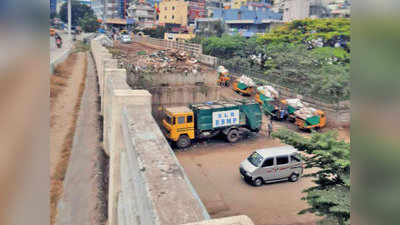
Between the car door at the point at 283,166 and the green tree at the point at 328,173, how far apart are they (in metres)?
5.63

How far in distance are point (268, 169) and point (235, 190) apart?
1137 millimetres

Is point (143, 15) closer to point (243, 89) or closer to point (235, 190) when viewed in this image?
point (235, 190)

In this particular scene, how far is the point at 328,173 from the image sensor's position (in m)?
3.66

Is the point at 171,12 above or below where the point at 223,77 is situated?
above

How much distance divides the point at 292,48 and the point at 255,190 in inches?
452

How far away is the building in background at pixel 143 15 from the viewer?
8.20m

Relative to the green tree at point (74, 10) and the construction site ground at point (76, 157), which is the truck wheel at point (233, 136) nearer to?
the construction site ground at point (76, 157)

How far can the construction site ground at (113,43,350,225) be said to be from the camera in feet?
25.9

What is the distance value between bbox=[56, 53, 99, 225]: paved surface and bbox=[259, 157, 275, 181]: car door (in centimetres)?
470

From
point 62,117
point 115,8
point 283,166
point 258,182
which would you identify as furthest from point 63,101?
Answer: point 283,166

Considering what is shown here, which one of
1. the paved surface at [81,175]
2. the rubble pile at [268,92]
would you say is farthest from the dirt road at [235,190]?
the rubble pile at [268,92]

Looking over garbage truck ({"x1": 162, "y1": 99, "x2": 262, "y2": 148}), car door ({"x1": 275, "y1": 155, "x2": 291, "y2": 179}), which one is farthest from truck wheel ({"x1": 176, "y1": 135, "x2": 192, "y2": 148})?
car door ({"x1": 275, "y1": 155, "x2": 291, "y2": 179})
